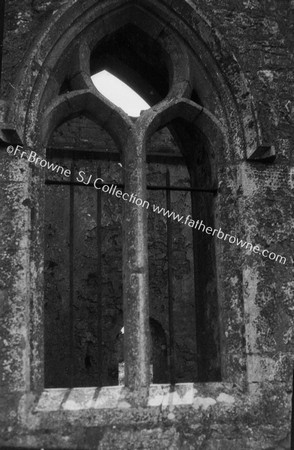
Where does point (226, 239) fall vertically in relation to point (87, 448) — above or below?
above

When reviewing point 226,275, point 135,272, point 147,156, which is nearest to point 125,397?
point 135,272

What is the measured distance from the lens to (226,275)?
3787 millimetres

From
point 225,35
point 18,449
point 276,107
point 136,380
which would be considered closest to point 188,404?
point 136,380

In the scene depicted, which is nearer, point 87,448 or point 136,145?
point 87,448

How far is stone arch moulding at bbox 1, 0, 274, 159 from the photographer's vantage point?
148 inches

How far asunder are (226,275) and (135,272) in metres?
0.56

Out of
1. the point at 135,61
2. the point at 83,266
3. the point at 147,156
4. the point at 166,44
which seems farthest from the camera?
the point at 83,266

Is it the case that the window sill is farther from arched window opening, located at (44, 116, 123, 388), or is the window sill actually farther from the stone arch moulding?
arched window opening, located at (44, 116, 123, 388)

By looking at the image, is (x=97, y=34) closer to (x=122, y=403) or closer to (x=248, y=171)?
(x=248, y=171)

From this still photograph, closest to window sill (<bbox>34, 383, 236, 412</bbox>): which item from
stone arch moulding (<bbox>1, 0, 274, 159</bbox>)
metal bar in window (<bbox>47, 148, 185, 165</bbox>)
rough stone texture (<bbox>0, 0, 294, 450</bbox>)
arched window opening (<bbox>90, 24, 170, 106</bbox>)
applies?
rough stone texture (<bbox>0, 0, 294, 450</bbox>)

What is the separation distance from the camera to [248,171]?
3889 mm

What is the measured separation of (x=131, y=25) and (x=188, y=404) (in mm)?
2424

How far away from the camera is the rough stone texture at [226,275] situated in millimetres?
3285

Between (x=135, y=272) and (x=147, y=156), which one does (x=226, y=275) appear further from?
(x=147, y=156)
